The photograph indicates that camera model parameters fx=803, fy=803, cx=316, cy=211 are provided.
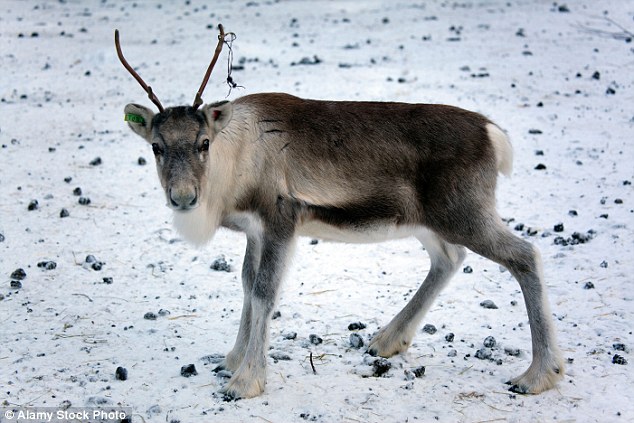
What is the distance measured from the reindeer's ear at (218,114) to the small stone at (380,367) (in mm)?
1962

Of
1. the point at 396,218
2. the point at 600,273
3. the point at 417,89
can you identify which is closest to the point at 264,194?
the point at 396,218

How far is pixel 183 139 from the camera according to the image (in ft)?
17.3

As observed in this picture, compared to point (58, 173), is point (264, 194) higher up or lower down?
higher up

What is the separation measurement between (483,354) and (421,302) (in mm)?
610

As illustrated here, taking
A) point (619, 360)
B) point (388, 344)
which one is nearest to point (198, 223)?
point (388, 344)

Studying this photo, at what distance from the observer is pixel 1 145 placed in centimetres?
1021

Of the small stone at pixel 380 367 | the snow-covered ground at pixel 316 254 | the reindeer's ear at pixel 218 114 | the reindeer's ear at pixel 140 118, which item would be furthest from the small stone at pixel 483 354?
the reindeer's ear at pixel 140 118

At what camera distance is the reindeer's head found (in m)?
5.13

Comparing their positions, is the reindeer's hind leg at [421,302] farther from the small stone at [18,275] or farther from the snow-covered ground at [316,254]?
the small stone at [18,275]

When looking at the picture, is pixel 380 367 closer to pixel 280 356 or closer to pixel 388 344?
pixel 388 344

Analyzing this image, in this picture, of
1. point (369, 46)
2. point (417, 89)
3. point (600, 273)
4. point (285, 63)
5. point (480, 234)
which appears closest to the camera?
point (480, 234)

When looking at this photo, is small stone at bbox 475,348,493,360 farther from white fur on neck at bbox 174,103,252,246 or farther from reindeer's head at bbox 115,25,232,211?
reindeer's head at bbox 115,25,232,211

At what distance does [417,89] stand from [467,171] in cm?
648

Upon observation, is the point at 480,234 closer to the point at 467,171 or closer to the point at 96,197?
the point at 467,171
